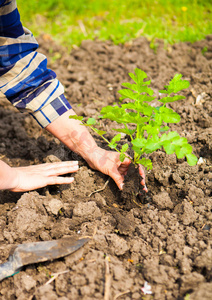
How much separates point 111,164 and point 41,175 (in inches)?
→ 21.1

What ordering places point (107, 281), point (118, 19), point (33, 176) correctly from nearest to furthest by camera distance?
point (107, 281) < point (33, 176) < point (118, 19)

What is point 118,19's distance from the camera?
14.6 ft

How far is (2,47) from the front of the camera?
7.00ft

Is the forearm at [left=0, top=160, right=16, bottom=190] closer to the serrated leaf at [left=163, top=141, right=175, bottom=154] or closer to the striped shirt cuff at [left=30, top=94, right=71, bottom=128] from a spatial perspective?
the striped shirt cuff at [left=30, top=94, right=71, bottom=128]

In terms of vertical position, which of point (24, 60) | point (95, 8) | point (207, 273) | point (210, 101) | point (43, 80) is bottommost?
point (210, 101)

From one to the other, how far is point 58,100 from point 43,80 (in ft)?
0.63

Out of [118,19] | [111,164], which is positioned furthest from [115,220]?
[118,19]

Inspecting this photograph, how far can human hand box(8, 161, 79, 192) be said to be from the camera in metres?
2.14

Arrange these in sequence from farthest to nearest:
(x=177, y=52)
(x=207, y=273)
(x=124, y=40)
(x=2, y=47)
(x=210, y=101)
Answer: (x=124, y=40) < (x=177, y=52) < (x=210, y=101) < (x=2, y=47) < (x=207, y=273)

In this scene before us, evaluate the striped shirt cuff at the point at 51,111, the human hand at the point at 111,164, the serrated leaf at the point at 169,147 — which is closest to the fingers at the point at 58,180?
the human hand at the point at 111,164

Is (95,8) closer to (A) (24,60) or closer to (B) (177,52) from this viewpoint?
(B) (177,52)

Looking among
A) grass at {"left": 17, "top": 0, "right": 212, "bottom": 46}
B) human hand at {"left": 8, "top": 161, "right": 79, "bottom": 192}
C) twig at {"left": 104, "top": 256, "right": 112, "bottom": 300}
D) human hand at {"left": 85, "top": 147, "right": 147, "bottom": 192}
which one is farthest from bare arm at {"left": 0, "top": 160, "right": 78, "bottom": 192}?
grass at {"left": 17, "top": 0, "right": 212, "bottom": 46}

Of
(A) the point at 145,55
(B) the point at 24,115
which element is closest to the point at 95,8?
(A) the point at 145,55

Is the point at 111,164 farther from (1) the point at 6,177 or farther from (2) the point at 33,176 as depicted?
(1) the point at 6,177
